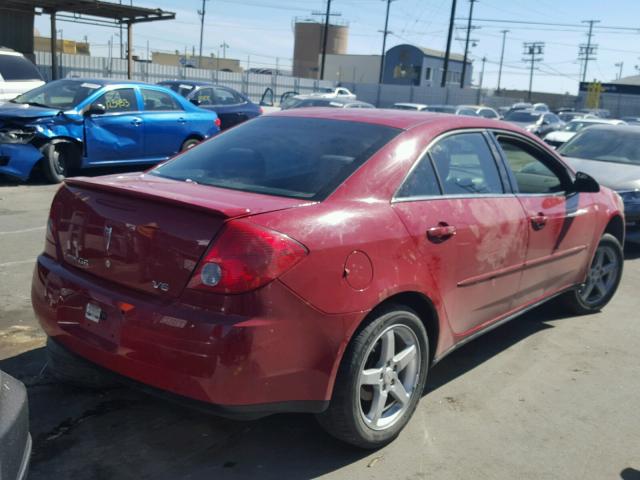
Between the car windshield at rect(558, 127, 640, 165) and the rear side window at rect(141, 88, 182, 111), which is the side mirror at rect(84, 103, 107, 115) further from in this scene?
the car windshield at rect(558, 127, 640, 165)

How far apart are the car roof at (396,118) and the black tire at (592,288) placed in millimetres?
1725

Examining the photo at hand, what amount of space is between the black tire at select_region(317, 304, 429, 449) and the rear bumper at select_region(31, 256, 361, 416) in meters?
0.10

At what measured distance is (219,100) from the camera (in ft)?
53.4

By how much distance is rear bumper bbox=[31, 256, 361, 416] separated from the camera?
2.63 m

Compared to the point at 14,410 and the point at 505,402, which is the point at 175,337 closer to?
the point at 14,410

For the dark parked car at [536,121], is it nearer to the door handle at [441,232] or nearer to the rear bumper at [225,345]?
the door handle at [441,232]

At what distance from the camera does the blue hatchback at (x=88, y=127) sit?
9562mm

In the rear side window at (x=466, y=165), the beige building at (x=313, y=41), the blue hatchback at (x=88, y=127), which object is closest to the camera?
the rear side window at (x=466, y=165)

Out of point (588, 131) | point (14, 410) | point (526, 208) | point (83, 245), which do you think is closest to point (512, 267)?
point (526, 208)

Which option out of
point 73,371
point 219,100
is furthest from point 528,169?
point 219,100

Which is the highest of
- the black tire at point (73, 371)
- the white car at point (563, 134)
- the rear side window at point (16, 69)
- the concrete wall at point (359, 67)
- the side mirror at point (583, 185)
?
the concrete wall at point (359, 67)

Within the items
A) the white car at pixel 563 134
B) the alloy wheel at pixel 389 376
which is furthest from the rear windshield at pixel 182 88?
the alloy wheel at pixel 389 376

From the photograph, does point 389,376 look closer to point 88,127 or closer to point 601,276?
point 601,276

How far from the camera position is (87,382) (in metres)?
3.50
